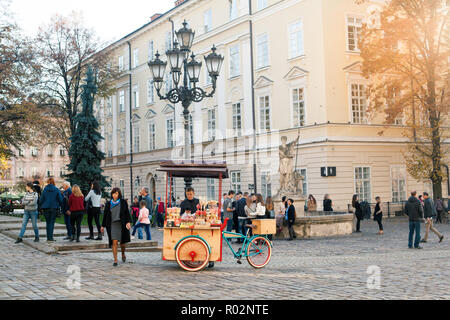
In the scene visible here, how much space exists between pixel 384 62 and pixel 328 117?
13.7 ft

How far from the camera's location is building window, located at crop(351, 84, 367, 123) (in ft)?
103

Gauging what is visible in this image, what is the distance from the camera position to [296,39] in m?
32.5

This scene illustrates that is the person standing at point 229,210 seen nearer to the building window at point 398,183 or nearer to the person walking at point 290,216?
the person walking at point 290,216

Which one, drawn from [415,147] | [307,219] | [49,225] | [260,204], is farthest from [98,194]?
[415,147]

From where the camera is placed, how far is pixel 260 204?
57.8 feet

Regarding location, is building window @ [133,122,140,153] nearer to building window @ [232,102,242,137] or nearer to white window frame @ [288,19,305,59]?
building window @ [232,102,242,137]

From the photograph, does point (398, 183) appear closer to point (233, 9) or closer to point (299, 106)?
point (299, 106)

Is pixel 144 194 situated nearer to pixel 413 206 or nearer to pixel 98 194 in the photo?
pixel 98 194

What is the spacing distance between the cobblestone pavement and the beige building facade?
588 inches

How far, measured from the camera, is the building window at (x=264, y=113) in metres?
34.8

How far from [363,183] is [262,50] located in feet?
35.9

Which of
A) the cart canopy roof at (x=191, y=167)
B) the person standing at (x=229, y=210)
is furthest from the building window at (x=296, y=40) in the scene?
the cart canopy roof at (x=191, y=167)

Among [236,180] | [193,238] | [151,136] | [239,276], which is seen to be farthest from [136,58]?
[239,276]

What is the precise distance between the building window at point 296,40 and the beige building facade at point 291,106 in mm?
60
